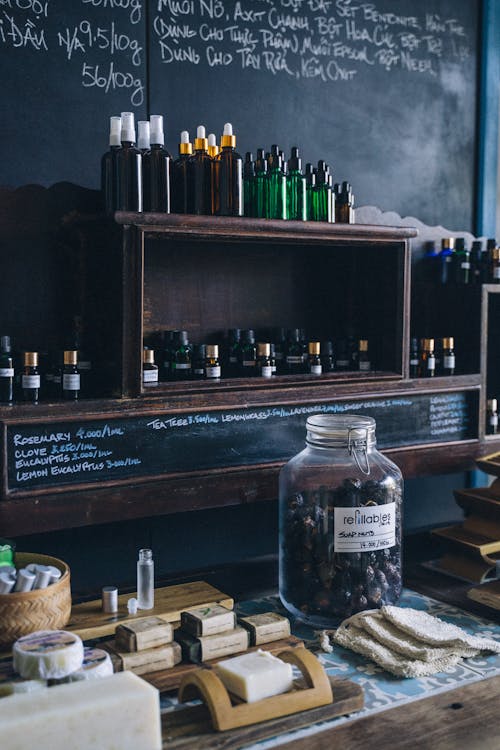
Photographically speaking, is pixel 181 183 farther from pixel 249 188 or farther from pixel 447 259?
pixel 447 259

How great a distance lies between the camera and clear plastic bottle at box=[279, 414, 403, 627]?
1.97m

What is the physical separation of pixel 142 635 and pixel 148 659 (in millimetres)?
49

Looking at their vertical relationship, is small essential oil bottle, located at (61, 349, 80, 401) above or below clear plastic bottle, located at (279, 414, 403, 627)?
above

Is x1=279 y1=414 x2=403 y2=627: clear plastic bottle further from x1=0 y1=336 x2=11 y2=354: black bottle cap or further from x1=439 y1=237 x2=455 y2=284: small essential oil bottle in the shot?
x1=439 y1=237 x2=455 y2=284: small essential oil bottle

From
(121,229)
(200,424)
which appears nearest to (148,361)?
(200,424)

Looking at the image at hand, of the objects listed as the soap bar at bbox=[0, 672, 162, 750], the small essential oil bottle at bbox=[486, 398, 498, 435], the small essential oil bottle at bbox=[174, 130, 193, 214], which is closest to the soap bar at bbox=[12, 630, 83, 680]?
the soap bar at bbox=[0, 672, 162, 750]

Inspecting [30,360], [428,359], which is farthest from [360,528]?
[428,359]

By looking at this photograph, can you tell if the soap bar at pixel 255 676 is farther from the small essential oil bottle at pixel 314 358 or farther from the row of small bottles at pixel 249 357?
the small essential oil bottle at pixel 314 358

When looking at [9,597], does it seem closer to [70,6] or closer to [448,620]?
[448,620]

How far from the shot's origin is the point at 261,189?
2566mm

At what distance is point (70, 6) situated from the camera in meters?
2.47

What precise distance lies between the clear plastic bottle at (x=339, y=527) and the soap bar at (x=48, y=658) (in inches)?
26.4

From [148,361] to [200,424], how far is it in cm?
23

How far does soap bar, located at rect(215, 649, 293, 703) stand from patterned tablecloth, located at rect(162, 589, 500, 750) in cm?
8
